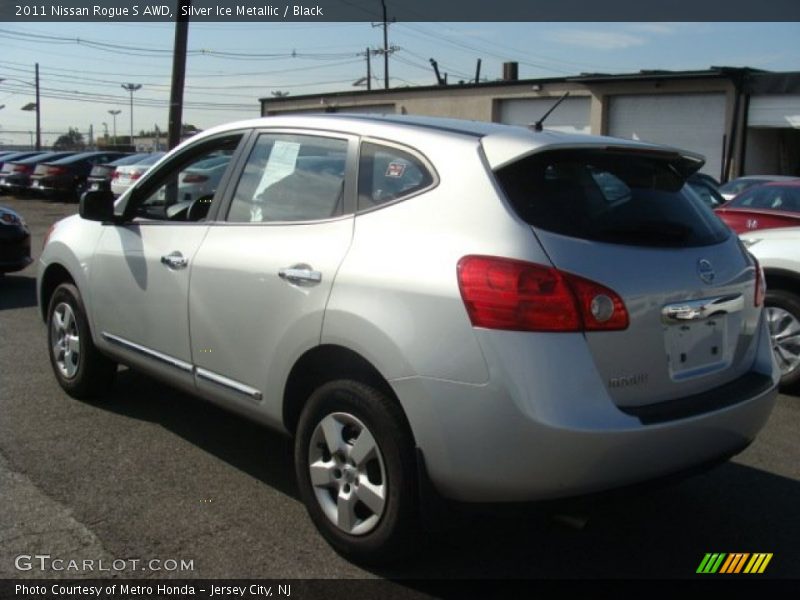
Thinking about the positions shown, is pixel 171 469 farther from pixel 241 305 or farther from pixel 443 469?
pixel 443 469

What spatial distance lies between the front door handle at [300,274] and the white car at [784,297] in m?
3.92

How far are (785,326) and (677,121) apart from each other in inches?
882

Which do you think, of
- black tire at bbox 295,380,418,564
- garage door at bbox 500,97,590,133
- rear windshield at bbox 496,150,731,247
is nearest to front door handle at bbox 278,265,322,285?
black tire at bbox 295,380,418,564

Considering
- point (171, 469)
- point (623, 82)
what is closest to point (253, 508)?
point (171, 469)

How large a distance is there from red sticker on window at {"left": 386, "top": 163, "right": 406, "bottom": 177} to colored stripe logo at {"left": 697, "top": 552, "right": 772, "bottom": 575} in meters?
2.00

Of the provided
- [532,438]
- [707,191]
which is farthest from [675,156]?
[707,191]

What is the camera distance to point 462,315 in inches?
109

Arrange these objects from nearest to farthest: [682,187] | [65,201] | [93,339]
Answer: [682,187] → [93,339] → [65,201]

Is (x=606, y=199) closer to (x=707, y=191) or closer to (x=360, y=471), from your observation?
(x=360, y=471)

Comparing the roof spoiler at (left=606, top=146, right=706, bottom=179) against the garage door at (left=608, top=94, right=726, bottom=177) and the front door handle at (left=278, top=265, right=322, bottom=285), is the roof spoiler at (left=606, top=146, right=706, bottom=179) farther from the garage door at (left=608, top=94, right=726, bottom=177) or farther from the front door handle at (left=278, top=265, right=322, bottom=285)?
the garage door at (left=608, top=94, right=726, bottom=177)

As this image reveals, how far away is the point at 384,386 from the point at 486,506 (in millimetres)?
570

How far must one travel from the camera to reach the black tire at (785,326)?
5809 mm

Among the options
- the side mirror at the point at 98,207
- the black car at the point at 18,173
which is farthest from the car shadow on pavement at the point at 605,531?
the black car at the point at 18,173

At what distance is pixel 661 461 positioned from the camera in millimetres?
2887
